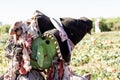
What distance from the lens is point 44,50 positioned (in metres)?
4.40

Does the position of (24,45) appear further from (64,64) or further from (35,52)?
(64,64)

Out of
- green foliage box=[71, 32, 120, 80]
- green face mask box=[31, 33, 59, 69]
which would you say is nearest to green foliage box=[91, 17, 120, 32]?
green foliage box=[71, 32, 120, 80]

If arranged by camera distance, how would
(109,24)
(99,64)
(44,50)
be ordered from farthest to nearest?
(109,24), (99,64), (44,50)

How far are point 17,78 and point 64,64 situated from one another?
0.48 metres

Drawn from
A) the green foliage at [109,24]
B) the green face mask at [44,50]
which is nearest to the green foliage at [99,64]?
the green face mask at [44,50]

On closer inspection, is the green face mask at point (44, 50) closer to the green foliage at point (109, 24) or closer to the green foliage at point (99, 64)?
the green foliage at point (99, 64)

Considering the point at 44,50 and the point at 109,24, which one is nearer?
the point at 44,50

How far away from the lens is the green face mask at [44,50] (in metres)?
4.38

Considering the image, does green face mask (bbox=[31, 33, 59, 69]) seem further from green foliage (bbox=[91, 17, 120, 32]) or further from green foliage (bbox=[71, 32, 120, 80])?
green foliage (bbox=[91, 17, 120, 32])

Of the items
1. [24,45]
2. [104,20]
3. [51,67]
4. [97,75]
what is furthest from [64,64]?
[104,20]

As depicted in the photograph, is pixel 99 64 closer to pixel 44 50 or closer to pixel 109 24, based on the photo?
pixel 44 50

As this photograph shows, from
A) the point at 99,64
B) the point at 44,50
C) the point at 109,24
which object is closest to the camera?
the point at 44,50

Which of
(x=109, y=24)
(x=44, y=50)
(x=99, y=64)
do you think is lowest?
(x=109, y=24)

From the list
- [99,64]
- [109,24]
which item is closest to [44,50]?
[99,64]
